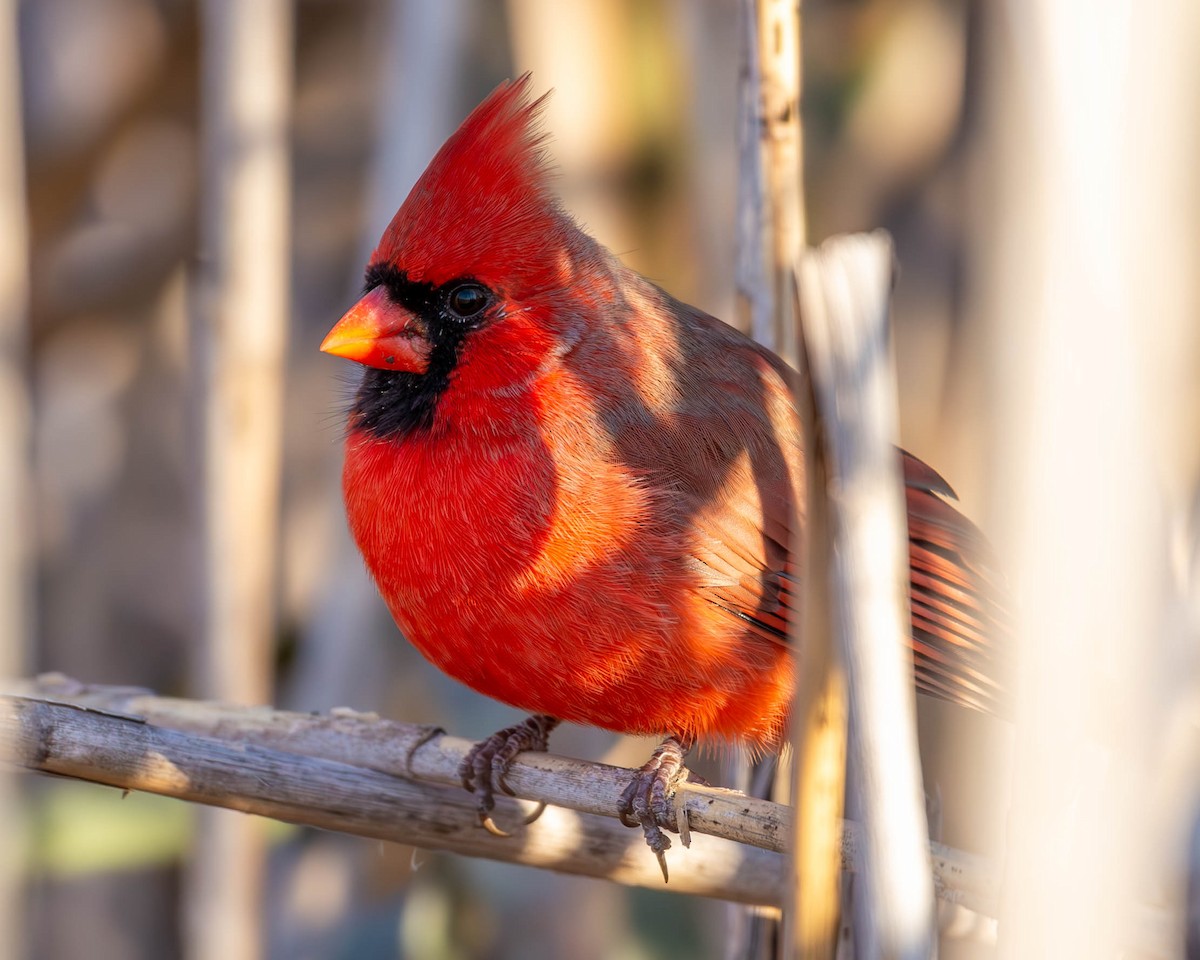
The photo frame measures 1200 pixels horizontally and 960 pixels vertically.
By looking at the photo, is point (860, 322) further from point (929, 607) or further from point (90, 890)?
point (90, 890)

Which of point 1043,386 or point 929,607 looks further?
point 929,607

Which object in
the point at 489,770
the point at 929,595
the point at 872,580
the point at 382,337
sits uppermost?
the point at 382,337

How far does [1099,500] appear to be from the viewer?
47.0 inches

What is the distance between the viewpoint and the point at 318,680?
2.95 m

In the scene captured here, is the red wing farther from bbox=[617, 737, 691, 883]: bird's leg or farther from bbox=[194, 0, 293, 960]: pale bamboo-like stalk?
bbox=[194, 0, 293, 960]: pale bamboo-like stalk

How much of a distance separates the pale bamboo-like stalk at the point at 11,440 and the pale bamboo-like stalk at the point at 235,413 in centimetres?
34

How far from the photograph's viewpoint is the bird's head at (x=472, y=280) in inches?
83.8

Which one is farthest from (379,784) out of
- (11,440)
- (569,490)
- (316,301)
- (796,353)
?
(316,301)

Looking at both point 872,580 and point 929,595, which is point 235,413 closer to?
point 929,595

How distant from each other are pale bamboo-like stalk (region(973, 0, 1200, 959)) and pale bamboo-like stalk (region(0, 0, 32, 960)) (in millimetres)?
1602

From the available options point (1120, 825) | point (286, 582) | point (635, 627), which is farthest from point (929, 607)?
point (286, 582)

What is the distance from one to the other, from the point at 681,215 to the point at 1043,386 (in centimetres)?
199

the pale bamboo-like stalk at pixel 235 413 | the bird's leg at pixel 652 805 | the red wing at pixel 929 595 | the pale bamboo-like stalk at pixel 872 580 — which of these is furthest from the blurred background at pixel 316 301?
the pale bamboo-like stalk at pixel 872 580

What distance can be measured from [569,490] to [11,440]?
1.11 metres
